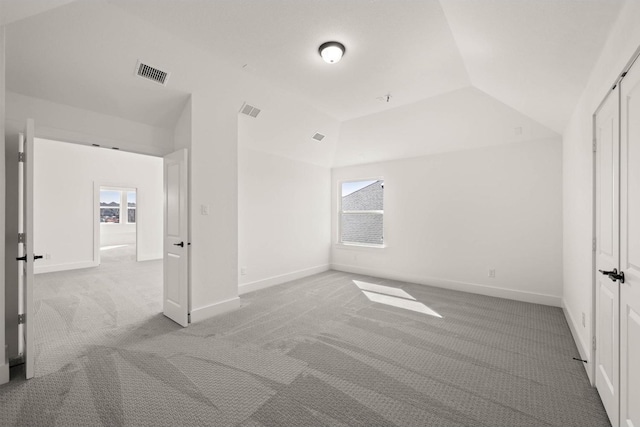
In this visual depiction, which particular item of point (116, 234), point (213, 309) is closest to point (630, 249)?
point (213, 309)

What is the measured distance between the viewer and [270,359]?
2.46 meters

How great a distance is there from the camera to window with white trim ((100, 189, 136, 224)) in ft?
33.6

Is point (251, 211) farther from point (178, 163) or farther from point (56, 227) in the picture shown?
point (56, 227)

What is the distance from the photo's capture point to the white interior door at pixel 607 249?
162 centimetres

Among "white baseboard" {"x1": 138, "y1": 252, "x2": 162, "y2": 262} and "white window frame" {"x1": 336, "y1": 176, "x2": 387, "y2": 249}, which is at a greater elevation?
"white window frame" {"x1": 336, "y1": 176, "x2": 387, "y2": 249}

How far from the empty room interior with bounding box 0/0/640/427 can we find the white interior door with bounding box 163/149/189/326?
36 millimetres

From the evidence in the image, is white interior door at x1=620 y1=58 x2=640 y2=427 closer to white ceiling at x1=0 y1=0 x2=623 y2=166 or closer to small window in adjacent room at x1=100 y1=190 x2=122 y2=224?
white ceiling at x1=0 y1=0 x2=623 y2=166

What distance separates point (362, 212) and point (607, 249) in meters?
4.26

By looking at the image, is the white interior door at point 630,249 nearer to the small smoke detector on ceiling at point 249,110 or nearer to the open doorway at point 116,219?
the small smoke detector on ceiling at point 249,110

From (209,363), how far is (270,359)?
0.52 metres

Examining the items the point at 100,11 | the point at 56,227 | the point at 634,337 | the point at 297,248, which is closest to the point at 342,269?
the point at 297,248

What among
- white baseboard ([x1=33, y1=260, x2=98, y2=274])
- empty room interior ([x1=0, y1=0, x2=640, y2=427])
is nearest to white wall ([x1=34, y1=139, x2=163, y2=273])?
white baseboard ([x1=33, y1=260, x2=98, y2=274])

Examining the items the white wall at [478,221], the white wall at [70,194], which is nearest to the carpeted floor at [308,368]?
the white wall at [478,221]

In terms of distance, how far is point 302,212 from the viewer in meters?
5.65
